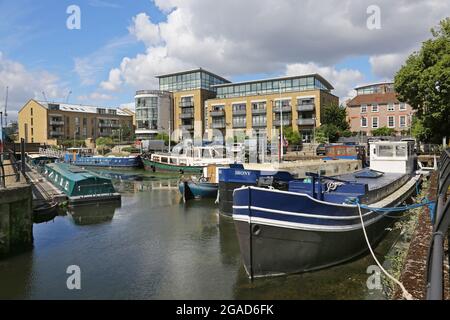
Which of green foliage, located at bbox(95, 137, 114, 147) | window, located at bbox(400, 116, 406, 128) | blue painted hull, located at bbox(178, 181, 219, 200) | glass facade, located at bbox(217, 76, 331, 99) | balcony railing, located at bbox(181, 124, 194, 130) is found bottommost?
blue painted hull, located at bbox(178, 181, 219, 200)

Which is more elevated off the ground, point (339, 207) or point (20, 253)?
point (339, 207)

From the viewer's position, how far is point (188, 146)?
54.3 m

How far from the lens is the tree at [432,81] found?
25203mm

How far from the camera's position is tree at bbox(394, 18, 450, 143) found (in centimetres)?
2520

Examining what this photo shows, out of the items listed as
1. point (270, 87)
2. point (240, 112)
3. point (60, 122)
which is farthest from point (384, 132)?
point (60, 122)

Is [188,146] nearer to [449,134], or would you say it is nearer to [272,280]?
[449,134]

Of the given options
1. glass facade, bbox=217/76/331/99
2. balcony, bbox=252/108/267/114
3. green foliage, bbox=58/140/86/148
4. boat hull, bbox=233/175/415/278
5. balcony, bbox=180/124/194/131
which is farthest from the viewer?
green foliage, bbox=58/140/86/148

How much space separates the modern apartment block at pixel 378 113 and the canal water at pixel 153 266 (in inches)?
2245

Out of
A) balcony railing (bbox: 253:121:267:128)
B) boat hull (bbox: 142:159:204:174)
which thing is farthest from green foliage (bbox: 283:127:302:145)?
boat hull (bbox: 142:159:204:174)

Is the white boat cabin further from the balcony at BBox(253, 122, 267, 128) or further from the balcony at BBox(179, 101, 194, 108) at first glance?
the balcony at BBox(179, 101, 194, 108)

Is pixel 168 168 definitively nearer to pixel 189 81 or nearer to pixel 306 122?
pixel 306 122

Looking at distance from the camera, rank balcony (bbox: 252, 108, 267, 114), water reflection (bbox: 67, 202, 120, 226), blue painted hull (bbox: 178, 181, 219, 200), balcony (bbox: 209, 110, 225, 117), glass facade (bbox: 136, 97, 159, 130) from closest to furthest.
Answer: water reflection (bbox: 67, 202, 120, 226)
blue painted hull (bbox: 178, 181, 219, 200)
balcony (bbox: 252, 108, 267, 114)
balcony (bbox: 209, 110, 225, 117)
glass facade (bbox: 136, 97, 159, 130)
